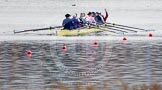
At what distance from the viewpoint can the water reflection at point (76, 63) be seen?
64.3 feet

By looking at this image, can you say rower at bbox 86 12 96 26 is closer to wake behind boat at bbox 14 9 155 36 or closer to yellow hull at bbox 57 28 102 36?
wake behind boat at bbox 14 9 155 36

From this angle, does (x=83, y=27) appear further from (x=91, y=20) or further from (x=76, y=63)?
(x=76, y=63)

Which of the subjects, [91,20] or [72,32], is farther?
[91,20]

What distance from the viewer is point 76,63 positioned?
24125 mm

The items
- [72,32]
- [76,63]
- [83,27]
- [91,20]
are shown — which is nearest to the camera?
[76,63]

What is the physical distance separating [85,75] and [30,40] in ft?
48.3

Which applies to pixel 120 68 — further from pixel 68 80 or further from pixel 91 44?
pixel 91 44

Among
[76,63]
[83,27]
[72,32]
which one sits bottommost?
[76,63]

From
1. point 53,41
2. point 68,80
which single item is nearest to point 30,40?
point 53,41

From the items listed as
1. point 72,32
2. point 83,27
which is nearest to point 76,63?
point 72,32

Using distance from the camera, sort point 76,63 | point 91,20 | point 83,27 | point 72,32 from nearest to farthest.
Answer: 1. point 76,63
2. point 72,32
3. point 83,27
4. point 91,20

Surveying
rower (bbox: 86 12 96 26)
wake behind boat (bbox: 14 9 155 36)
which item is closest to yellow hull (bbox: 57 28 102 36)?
wake behind boat (bbox: 14 9 155 36)

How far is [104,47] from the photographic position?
3162 centimetres

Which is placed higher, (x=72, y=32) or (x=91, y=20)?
(x=91, y=20)
